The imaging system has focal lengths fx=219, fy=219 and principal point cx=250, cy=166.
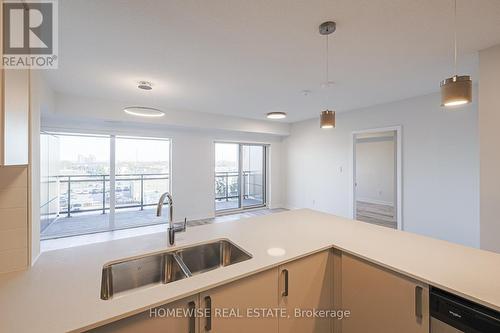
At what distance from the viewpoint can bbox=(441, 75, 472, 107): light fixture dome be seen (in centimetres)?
122

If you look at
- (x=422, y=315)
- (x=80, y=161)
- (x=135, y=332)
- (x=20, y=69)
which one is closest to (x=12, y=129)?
(x=20, y=69)

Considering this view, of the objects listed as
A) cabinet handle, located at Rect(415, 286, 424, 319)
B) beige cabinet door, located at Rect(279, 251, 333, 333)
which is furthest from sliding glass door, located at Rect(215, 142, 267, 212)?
cabinet handle, located at Rect(415, 286, 424, 319)

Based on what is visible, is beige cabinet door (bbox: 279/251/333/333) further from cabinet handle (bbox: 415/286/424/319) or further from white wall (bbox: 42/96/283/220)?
white wall (bbox: 42/96/283/220)

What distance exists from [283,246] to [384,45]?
2.09m

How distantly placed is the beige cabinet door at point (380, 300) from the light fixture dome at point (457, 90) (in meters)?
1.04

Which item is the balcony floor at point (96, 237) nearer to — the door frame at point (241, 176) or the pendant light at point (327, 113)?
the door frame at point (241, 176)

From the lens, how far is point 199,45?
211cm

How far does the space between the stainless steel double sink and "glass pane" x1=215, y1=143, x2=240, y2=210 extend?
423 cm

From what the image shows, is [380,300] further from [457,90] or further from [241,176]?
[241,176]

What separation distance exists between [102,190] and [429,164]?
253 inches

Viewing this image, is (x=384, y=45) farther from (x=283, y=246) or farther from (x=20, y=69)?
(x=20, y=69)

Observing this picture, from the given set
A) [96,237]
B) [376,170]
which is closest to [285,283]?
[96,237]

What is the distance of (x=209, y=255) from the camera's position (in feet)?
5.48

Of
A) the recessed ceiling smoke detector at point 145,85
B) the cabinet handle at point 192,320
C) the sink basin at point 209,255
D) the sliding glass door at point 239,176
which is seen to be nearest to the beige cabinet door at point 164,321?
the cabinet handle at point 192,320
